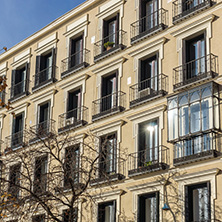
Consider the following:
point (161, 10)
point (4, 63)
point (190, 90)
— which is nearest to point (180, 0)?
point (161, 10)

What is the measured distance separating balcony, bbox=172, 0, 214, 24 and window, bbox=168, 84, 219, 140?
4.14 metres

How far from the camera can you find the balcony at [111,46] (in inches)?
1278

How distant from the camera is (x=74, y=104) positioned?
116 feet

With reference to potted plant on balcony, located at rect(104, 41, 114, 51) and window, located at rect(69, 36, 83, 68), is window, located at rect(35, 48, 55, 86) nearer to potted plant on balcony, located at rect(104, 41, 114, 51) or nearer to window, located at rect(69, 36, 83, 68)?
window, located at rect(69, 36, 83, 68)

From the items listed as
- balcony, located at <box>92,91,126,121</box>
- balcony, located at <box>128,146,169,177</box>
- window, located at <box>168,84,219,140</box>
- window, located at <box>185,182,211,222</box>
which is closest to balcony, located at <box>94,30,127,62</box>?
balcony, located at <box>92,91,126,121</box>

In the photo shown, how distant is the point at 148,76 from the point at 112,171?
17.3 ft

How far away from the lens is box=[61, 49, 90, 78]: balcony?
34672mm

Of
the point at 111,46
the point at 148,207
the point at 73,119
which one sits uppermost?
the point at 111,46

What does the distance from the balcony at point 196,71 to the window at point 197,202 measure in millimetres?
4826

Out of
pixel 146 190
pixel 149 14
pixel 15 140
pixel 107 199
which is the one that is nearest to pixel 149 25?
pixel 149 14

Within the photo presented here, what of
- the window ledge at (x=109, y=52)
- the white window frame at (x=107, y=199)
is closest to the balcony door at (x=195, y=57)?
the window ledge at (x=109, y=52)

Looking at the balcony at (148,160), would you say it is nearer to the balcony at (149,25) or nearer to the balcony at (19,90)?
the balcony at (149,25)

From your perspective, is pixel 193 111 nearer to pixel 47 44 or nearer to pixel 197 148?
pixel 197 148

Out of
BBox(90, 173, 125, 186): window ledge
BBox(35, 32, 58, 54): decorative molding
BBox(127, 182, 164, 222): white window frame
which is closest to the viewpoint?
BBox(127, 182, 164, 222): white window frame
